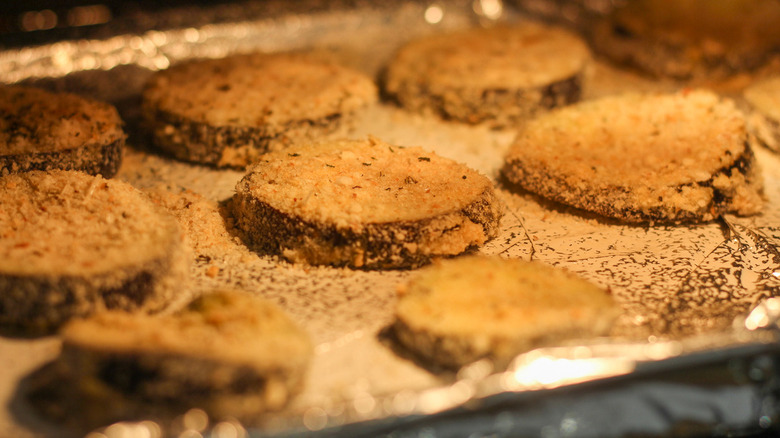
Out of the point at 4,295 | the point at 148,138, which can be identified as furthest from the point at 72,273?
the point at 148,138

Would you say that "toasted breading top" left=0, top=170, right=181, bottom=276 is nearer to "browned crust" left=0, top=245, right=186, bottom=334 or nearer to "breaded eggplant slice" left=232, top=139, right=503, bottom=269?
"browned crust" left=0, top=245, right=186, bottom=334

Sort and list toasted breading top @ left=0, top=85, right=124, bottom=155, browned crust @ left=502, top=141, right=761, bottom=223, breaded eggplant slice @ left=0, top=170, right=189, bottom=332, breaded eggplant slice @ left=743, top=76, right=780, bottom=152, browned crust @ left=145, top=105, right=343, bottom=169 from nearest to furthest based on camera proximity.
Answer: breaded eggplant slice @ left=0, top=170, right=189, bottom=332
browned crust @ left=502, top=141, right=761, bottom=223
toasted breading top @ left=0, top=85, right=124, bottom=155
browned crust @ left=145, top=105, right=343, bottom=169
breaded eggplant slice @ left=743, top=76, right=780, bottom=152

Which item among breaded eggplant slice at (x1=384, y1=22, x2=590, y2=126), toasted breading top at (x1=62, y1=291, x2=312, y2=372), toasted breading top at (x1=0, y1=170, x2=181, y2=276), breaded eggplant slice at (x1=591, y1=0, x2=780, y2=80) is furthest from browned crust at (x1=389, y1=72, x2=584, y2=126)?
toasted breading top at (x1=62, y1=291, x2=312, y2=372)

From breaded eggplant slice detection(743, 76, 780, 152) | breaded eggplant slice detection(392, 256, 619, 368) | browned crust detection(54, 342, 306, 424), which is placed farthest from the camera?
breaded eggplant slice detection(743, 76, 780, 152)

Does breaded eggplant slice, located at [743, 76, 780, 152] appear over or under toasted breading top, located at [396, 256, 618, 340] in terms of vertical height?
over

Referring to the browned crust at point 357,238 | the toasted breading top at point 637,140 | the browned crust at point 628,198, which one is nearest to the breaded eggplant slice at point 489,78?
the toasted breading top at point 637,140

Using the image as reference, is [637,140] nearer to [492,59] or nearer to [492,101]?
[492,101]

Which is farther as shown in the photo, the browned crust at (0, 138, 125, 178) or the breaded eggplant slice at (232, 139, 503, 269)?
the browned crust at (0, 138, 125, 178)
